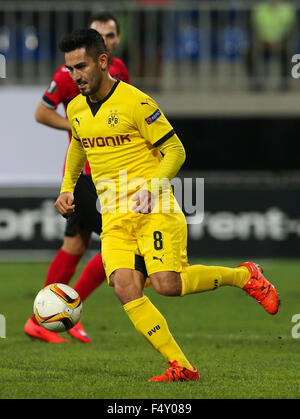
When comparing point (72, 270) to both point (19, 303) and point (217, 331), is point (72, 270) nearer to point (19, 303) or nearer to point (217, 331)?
point (217, 331)

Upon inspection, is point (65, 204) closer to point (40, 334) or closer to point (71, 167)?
point (71, 167)

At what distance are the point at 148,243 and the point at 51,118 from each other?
6.77 ft

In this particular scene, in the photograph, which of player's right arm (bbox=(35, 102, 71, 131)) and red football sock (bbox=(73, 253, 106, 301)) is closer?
player's right arm (bbox=(35, 102, 71, 131))

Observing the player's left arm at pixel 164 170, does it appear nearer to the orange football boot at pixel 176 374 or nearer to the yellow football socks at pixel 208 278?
the yellow football socks at pixel 208 278

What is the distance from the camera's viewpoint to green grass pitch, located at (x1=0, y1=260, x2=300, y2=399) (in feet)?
17.0

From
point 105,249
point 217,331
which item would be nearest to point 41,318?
point 105,249

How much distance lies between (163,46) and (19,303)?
687 cm

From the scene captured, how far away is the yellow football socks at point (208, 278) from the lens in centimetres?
557

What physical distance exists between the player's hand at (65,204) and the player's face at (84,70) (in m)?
0.66

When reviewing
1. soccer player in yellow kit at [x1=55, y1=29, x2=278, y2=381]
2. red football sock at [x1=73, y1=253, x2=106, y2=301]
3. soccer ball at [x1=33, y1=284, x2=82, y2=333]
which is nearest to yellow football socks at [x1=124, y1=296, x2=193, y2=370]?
soccer player in yellow kit at [x1=55, y1=29, x2=278, y2=381]

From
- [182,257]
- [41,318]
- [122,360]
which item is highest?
[182,257]

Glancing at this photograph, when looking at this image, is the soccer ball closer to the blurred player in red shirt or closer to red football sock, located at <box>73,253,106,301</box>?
the blurred player in red shirt

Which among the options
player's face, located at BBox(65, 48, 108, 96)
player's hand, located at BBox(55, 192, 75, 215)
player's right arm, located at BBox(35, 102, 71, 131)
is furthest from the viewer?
player's right arm, located at BBox(35, 102, 71, 131)

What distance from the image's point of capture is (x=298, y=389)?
5250 millimetres
